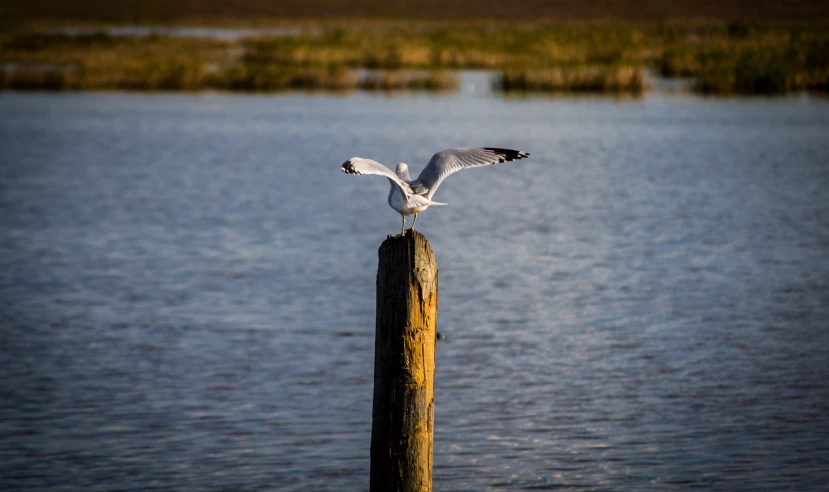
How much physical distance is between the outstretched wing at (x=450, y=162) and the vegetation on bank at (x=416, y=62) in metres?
33.5

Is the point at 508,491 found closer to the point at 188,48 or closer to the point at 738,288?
the point at 738,288

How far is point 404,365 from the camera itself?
575cm

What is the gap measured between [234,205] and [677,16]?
83156 mm

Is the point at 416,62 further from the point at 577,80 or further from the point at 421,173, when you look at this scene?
the point at 421,173

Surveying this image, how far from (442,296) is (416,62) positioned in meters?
36.0

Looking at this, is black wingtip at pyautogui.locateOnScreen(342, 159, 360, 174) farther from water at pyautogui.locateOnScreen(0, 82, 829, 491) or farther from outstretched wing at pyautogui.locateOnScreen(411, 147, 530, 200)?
water at pyautogui.locateOnScreen(0, 82, 829, 491)

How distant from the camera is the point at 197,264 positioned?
14914mm

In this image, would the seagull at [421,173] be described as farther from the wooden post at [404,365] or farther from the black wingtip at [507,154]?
the wooden post at [404,365]

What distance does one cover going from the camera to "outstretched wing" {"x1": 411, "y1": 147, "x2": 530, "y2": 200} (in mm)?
6121

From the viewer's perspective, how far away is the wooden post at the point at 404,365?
18.4ft

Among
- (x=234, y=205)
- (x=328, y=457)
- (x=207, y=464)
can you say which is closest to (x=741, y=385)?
(x=328, y=457)

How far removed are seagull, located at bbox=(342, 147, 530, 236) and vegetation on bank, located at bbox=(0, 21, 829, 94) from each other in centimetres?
3358

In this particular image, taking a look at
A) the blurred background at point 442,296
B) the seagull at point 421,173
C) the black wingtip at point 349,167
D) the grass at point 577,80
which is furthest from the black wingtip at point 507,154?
the grass at point 577,80

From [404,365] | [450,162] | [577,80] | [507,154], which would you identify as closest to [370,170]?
[450,162]
